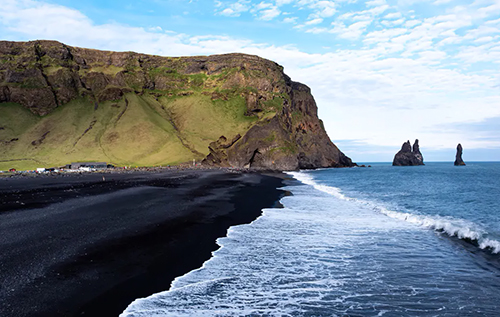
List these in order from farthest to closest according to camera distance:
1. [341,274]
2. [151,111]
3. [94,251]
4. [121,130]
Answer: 1. [151,111]
2. [121,130]
3. [94,251]
4. [341,274]

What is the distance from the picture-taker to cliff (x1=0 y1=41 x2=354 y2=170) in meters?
106

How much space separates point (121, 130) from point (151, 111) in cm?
2052

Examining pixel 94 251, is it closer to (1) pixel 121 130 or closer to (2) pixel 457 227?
(2) pixel 457 227

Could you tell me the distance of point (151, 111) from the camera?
141m

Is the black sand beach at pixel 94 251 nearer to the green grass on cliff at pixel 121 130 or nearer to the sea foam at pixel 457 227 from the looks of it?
the sea foam at pixel 457 227

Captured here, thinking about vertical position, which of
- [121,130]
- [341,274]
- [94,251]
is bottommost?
[94,251]

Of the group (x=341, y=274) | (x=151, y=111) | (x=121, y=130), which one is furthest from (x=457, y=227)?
(x=151, y=111)

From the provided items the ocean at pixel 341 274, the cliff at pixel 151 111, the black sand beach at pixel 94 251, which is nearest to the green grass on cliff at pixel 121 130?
the cliff at pixel 151 111

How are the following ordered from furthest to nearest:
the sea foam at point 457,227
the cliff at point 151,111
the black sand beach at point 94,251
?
the cliff at point 151,111, the sea foam at point 457,227, the black sand beach at point 94,251

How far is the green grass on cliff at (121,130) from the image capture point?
359ft

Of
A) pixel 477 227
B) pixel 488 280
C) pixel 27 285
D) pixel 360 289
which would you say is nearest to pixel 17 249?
pixel 27 285

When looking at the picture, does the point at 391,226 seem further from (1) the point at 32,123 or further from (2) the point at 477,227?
(1) the point at 32,123

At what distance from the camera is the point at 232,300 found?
307 inches

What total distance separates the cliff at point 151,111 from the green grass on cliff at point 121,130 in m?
0.39
